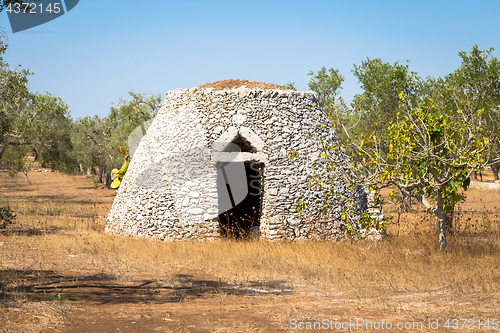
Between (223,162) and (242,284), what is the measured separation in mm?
5208

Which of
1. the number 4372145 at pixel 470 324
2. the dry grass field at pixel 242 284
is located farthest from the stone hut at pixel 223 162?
the number 4372145 at pixel 470 324

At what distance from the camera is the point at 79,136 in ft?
129

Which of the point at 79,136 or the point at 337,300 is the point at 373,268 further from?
the point at 79,136

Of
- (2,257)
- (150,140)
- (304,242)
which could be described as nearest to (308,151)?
(304,242)

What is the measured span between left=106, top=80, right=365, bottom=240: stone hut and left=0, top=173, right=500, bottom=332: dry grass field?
698 mm

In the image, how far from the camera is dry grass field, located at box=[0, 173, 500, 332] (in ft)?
20.0

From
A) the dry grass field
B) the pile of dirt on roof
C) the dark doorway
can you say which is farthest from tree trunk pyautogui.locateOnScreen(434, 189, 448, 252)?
the pile of dirt on roof

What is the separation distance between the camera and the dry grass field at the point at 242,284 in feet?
20.0

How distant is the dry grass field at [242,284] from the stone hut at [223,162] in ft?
2.29

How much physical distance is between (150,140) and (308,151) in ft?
18.1
